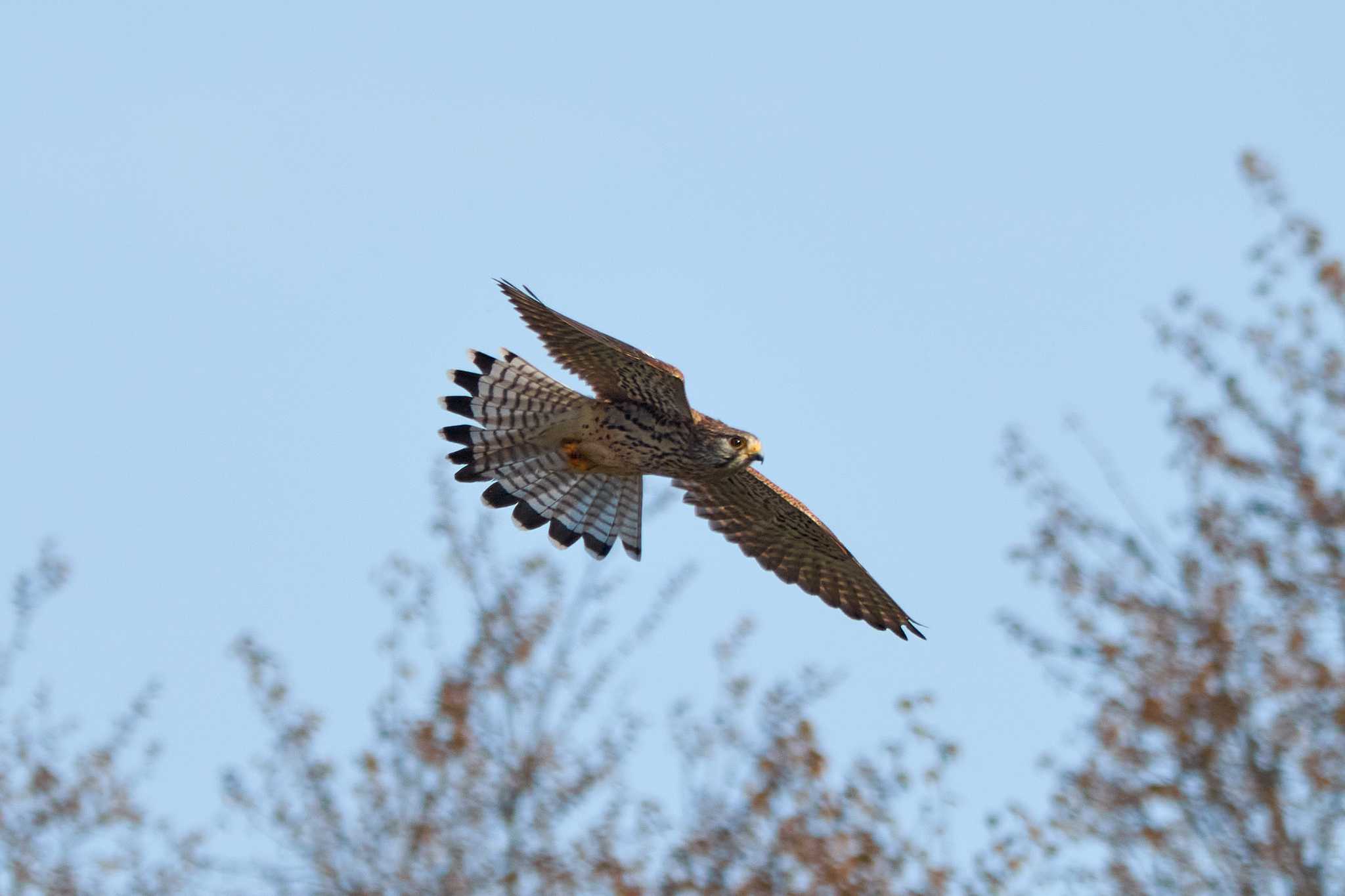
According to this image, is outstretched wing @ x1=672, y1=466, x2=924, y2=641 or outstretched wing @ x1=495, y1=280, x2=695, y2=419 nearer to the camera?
outstretched wing @ x1=495, y1=280, x2=695, y2=419

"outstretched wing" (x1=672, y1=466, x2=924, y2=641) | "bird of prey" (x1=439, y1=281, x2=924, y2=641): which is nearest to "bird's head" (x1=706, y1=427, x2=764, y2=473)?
"bird of prey" (x1=439, y1=281, x2=924, y2=641)

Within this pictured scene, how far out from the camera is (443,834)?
872 cm

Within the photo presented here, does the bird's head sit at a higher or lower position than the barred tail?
higher

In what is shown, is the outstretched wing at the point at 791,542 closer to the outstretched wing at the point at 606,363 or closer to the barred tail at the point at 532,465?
the barred tail at the point at 532,465

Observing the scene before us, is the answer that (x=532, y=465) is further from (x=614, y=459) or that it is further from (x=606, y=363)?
(x=606, y=363)

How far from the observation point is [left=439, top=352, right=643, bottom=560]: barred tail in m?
10.8

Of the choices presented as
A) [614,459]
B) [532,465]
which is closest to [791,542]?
[614,459]

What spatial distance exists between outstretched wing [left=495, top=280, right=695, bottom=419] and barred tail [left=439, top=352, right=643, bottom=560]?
9.8 inches

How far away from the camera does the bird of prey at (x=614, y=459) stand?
10.4 metres

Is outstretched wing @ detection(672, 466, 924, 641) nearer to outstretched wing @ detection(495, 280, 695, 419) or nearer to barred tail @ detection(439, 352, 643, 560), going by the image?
barred tail @ detection(439, 352, 643, 560)

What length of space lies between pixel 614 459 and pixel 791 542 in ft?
4.74

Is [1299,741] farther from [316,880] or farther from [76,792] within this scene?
[76,792]

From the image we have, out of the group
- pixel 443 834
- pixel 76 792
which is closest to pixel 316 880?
pixel 443 834

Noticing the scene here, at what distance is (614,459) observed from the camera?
11.0 m
